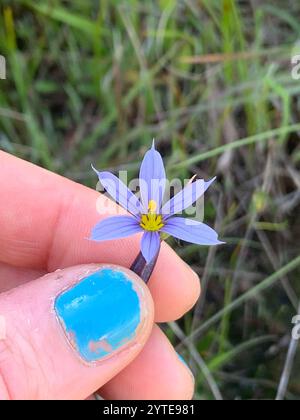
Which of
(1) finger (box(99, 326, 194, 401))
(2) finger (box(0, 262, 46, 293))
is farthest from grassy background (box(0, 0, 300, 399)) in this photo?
(2) finger (box(0, 262, 46, 293))

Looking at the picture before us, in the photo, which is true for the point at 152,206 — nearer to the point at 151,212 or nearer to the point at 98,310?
the point at 151,212

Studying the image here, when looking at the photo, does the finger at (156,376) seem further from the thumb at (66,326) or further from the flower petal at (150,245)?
the flower petal at (150,245)

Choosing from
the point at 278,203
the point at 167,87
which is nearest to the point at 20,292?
the point at 278,203

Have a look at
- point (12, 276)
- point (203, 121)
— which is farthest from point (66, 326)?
point (203, 121)

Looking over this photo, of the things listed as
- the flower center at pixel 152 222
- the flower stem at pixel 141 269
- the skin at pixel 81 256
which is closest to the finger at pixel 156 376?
the skin at pixel 81 256

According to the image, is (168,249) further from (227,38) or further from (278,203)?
(227,38)
